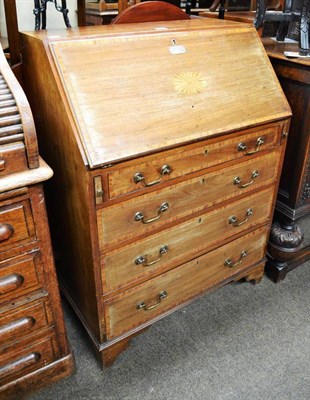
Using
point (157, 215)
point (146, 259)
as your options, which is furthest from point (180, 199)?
point (146, 259)

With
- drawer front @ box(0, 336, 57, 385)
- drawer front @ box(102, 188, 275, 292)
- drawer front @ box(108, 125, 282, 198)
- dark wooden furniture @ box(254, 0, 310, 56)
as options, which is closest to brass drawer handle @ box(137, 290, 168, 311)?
drawer front @ box(102, 188, 275, 292)

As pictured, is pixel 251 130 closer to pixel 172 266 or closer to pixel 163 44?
pixel 163 44

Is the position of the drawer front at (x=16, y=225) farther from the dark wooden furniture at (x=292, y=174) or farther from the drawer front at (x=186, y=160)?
the dark wooden furniture at (x=292, y=174)

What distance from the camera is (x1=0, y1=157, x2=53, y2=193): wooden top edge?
3.32ft

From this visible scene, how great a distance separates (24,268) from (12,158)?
13.9 inches

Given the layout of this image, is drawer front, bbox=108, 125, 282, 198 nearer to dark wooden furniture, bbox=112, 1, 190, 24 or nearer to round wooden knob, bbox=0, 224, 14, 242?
round wooden knob, bbox=0, 224, 14, 242

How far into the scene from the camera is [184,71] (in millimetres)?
1343

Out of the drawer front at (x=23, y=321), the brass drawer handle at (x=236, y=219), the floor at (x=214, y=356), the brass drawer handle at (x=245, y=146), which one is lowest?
the floor at (x=214, y=356)

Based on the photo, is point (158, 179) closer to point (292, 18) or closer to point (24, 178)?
point (24, 178)

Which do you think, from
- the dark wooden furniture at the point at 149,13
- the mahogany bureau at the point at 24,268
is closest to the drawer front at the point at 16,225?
the mahogany bureau at the point at 24,268

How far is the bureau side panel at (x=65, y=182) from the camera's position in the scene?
117cm

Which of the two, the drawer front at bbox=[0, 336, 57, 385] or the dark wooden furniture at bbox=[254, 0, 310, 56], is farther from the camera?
the dark wooden furniture at bbox=[254, 0, 310, 56]

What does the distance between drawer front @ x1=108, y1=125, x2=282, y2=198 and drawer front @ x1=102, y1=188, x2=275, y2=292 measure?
0.22 m

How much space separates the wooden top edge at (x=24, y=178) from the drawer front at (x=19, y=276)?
0.25m
